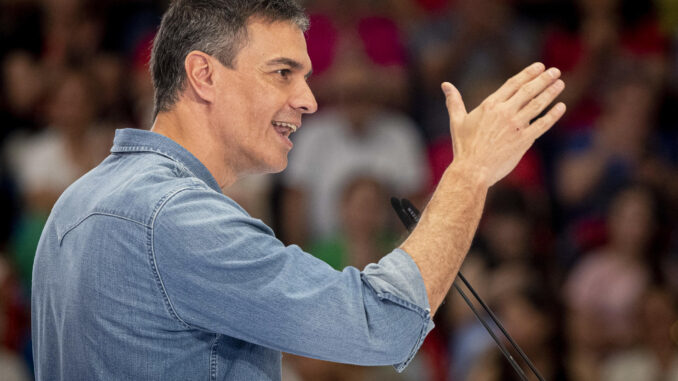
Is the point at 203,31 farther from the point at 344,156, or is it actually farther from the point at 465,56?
the point at 465,56

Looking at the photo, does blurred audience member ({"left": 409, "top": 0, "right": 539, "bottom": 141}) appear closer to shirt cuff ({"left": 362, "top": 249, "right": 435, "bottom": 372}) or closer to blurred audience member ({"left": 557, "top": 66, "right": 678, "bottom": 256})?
blurred audience member ({"left": 557, "top": 66, "right": 678, "bottom": 256})

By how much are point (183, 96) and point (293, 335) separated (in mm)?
607

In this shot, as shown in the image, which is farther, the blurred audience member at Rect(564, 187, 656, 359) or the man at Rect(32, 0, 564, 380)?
the blurred audience member at Rect(564, 187, 656, 359)

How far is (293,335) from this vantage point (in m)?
1.50

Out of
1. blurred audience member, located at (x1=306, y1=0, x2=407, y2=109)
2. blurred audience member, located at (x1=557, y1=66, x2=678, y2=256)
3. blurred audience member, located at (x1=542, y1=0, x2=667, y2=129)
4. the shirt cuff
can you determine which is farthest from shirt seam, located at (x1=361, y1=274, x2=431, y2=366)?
blurred audience member, located at (x1=542, y1=0, x2=667, y2=129)

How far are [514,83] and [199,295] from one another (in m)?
0.77

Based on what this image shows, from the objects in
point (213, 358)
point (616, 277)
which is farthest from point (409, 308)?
point (616, 277)

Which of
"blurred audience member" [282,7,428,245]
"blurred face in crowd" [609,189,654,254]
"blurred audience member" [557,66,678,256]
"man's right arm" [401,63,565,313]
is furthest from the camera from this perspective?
"blurred audience member" [557,66,678,256]

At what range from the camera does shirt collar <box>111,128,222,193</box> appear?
175 cm

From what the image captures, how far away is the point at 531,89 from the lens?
179 cm

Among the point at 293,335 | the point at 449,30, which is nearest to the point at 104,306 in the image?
the point at 293,335

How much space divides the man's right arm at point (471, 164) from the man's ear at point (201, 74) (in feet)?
1.58

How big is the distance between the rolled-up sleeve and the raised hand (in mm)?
335

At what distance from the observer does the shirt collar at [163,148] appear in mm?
1746
